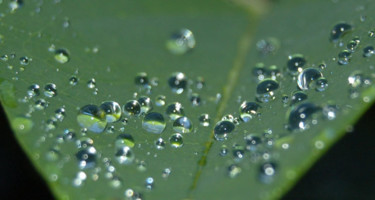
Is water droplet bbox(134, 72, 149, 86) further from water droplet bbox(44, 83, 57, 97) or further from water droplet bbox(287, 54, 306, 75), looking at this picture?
water droplet bbox(287, 54, 306, 75)

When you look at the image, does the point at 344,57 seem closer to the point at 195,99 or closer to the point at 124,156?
the point at 195,99

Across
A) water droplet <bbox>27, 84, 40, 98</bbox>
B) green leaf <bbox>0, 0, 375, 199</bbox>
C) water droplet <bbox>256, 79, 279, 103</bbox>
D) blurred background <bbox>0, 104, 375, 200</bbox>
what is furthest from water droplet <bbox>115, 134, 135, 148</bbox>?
blurred background <bbox>0, 104, 375, 200</bbox>

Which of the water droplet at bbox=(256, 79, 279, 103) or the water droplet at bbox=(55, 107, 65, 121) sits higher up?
the water droplet at bbox=(256, 79, 279, 103)

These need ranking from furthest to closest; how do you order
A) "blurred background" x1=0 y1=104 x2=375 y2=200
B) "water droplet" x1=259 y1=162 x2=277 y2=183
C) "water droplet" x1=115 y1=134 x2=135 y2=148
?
"blurred background" x1=0 y1=104 x2=375 y2=200, "water droplet" x1=115 y1=134 x2=135 y2=148, "water droplet" x1=259 y1=162 x2=277 y2=183

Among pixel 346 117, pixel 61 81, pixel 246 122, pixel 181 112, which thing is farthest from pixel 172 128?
pixel 346 117

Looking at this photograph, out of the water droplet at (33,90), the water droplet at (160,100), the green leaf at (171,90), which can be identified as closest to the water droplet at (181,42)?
the green leaf at (171,90)

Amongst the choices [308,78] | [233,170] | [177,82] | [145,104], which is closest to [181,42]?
[177,82]
